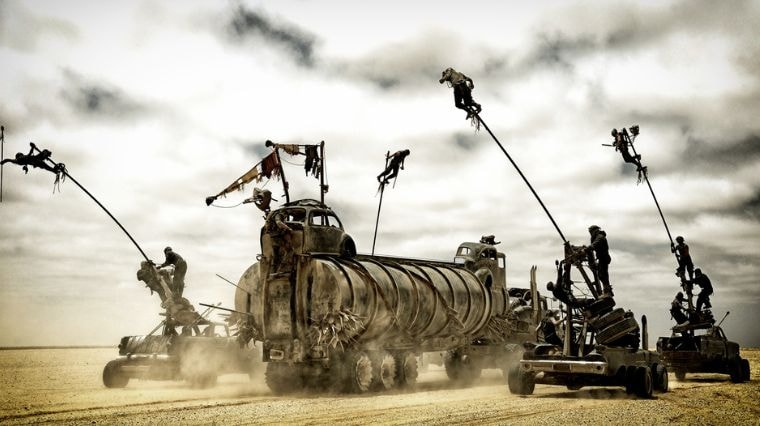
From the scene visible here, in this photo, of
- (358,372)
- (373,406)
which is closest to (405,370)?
(358,372)

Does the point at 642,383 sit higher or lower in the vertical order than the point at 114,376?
lower

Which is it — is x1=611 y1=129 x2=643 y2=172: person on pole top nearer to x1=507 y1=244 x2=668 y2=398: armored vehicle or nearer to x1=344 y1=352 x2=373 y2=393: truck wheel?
x1=507 y1=244 x2=668 y2=398: armored vehicle

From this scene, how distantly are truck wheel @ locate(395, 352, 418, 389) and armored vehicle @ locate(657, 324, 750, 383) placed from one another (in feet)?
35.3

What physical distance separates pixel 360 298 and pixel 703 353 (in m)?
14.8

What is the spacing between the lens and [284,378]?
819 inches

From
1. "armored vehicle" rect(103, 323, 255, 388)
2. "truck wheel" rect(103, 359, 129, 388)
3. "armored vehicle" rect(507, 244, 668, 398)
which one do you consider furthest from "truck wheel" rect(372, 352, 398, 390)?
"truck wheel" rect(103, 359, 129, 388)

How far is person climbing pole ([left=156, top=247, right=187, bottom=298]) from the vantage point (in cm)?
2406

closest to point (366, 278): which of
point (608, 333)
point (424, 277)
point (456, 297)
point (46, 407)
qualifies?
point (424, 277)

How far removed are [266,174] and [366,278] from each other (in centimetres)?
853

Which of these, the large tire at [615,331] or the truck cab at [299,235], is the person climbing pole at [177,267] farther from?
the large tire at [615,331]

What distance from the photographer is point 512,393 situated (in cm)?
1958

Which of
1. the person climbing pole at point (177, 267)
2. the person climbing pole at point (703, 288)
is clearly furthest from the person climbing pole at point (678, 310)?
the person climbing pole at point (177, 267)

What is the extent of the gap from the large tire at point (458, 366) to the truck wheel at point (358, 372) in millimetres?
7130

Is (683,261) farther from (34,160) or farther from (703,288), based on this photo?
(34,160)
